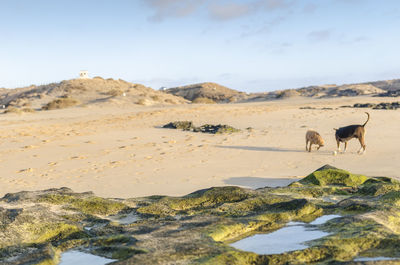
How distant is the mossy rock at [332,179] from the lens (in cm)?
739

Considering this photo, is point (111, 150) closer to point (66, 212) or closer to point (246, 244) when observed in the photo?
point (66, 212)

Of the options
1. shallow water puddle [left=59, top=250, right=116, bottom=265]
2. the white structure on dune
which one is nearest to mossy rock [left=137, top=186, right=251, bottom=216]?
shallow water puddle [left=59, top=250, right=116, bottom=265]

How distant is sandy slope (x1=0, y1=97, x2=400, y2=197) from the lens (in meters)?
9.88

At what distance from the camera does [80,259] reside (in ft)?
11.6

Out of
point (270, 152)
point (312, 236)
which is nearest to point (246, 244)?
point (312, 236)

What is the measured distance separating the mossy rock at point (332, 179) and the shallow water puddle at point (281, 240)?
3190mm

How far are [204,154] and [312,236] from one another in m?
9.41

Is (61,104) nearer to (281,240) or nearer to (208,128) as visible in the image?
(208,128)

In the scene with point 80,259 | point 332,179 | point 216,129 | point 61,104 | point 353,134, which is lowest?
point 332,179

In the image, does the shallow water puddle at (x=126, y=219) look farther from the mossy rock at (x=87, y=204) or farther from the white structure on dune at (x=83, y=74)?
the white structure on dune at (x=83, y=74)

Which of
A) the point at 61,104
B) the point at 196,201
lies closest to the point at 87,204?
the point at 196,201

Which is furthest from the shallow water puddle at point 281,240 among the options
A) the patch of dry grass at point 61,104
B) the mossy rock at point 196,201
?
the patch of dry grass at point 61,104

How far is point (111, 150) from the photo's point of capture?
14484 millimetres

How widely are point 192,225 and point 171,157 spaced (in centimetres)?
867
